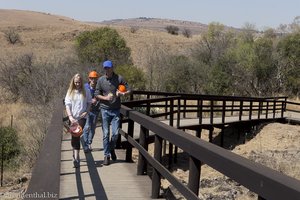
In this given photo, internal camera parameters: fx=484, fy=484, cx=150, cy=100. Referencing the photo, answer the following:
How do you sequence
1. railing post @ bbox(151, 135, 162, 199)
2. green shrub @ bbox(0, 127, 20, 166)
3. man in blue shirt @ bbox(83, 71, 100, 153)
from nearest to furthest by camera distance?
railing post @ bbox(151, 135, 162, 199) → man in blue shirt @ bbox(83, 71, 100, 153) → green shrub @ bbox(0, 127, 20, 166)

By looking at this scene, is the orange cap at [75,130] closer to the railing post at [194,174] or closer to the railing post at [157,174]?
the railing post at [157,174]

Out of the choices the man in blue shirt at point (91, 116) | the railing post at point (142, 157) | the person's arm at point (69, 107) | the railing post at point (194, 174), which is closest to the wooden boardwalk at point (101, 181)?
the railing post at point (142, 157)

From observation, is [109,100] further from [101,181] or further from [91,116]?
[101,181]

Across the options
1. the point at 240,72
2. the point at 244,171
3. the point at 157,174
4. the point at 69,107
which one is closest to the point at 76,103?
the point at 69,107

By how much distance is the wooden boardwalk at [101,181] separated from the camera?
615cm

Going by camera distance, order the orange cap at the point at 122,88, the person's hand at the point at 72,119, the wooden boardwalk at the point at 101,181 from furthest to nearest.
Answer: the orange cap at the point at 122,88 → the person's hand at the point at 72,119 → the wooden boardwalk at the point at 101,181

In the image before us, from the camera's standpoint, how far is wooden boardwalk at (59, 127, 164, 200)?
6.15 meters

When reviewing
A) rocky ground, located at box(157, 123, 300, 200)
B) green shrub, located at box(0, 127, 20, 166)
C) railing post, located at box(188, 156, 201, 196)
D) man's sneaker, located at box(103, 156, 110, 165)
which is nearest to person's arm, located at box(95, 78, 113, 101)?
man's sneaker, located at box(103, 156, 110, 165)

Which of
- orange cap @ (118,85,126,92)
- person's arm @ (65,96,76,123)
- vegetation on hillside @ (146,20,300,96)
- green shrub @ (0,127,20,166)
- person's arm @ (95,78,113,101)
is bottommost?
green shrub @ (0,127,20,166)

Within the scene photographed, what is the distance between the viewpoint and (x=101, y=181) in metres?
6.95

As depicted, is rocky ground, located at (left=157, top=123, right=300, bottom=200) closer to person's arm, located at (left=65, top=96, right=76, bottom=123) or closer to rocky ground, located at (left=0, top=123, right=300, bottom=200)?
rocky ground, located at (left=0, top=123, right=300, bottom=200)

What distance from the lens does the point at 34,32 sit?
276ft

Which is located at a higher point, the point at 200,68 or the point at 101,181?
the point at 200,68

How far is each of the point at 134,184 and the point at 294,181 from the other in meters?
4.53
